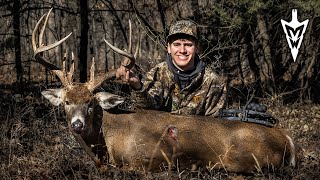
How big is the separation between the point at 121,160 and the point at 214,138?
88 cm

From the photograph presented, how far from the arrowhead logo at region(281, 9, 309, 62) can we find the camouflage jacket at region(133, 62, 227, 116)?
3929mm

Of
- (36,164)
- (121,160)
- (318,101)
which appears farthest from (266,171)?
(318,101)

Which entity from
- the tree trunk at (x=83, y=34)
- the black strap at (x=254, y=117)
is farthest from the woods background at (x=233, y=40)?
the black strap at (x=254, y=117)

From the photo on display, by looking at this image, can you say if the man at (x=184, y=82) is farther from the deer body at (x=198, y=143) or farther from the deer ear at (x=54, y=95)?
the deer ear at (x=54, y=95)

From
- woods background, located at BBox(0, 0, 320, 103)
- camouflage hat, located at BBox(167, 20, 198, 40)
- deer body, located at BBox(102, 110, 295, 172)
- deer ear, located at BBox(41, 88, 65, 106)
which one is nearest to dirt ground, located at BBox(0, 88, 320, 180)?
deer body, located at BBox(102, 110, 295, 172)

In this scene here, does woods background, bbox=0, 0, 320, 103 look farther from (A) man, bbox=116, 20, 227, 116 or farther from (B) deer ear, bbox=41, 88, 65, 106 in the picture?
(B) deer ear, bbox=41, 88, 65, 106

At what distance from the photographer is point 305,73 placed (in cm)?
1080

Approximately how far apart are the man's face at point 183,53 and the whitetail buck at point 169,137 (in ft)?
2.51

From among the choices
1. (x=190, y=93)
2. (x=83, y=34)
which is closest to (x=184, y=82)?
(x=190, y=93)

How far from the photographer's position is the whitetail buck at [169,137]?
4.75 metres

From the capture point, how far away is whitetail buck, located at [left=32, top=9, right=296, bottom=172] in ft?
15.6

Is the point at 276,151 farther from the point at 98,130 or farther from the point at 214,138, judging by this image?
the point at 98,130

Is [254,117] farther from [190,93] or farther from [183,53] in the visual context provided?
[183,53]

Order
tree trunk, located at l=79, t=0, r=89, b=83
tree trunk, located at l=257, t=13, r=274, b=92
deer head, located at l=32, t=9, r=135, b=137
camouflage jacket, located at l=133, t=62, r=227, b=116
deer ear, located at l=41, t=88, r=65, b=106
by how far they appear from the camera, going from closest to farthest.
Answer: deer head, located at l=32, t=9, r=135, b=137 → deer ear, located at l=41, t=88, r=65, b=106 → camouflage jacket, located at l=133, t=62, r=227, b=116 → tree trunk, located at l=79, t=0, r=89, b=83 → tree trunk, located at l=257, t=13, r=274, b=92
